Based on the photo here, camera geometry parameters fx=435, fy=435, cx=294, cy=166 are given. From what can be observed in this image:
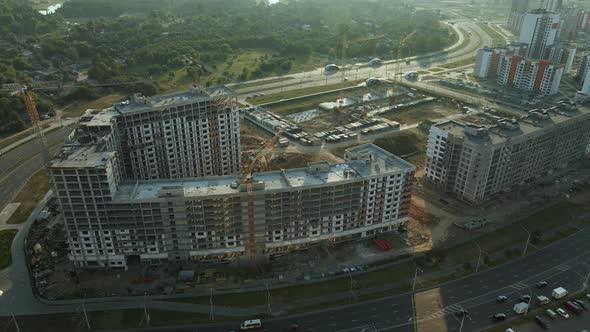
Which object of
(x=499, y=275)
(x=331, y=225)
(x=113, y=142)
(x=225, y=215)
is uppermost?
(x=113, y=142)

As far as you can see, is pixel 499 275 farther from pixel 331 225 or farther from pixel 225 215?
pixel 225 215

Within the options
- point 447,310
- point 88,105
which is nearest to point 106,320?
point 447,310

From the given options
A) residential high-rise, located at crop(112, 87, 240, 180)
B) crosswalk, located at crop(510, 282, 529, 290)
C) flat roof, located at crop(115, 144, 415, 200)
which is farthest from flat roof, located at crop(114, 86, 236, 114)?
crosswalk, located at crop(510, 282, 529, 290)

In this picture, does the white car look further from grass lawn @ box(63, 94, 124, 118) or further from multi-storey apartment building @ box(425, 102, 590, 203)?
grass lawn @ box(63, 94, 124, 118)

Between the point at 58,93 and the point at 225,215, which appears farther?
the point at 58,93

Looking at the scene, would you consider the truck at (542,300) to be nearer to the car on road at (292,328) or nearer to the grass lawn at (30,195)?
the car on road at (292,328)

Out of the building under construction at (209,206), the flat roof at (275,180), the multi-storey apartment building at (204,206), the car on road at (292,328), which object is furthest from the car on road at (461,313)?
the flat roof at (275,180)

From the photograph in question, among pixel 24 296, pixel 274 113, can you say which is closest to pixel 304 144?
pixel 274 113
